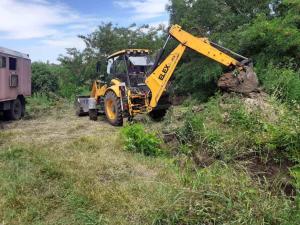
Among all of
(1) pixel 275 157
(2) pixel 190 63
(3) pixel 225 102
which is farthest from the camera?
(2) pixel 190 63

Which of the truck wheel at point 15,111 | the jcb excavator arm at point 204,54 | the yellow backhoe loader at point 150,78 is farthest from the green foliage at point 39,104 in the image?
the jcb excavator arm at point 204,54

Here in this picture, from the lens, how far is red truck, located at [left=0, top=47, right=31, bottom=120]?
13.6 metres

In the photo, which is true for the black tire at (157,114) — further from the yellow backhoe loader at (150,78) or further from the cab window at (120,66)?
the cab window at (120,66)

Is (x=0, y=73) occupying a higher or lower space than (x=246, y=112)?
higher

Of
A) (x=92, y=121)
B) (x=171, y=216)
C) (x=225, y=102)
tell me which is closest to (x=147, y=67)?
(x=92, y=121)

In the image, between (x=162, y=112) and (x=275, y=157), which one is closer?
(x=275, y=157)

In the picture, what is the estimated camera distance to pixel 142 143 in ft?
28.0

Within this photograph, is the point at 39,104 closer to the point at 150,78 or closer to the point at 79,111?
the point at 79,111

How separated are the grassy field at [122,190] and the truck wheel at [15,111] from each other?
6.54 metres

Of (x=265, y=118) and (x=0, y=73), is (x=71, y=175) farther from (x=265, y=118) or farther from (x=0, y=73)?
(x=0, y=73)

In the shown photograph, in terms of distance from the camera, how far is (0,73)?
1332 centimetres

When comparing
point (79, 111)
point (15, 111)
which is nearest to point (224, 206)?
point (79, 111)

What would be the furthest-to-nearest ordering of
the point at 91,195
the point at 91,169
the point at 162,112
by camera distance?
1. the point at 162,112
2. the point at 91,169
3. the point at 91,195

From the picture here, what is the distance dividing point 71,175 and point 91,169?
1.59 feet
